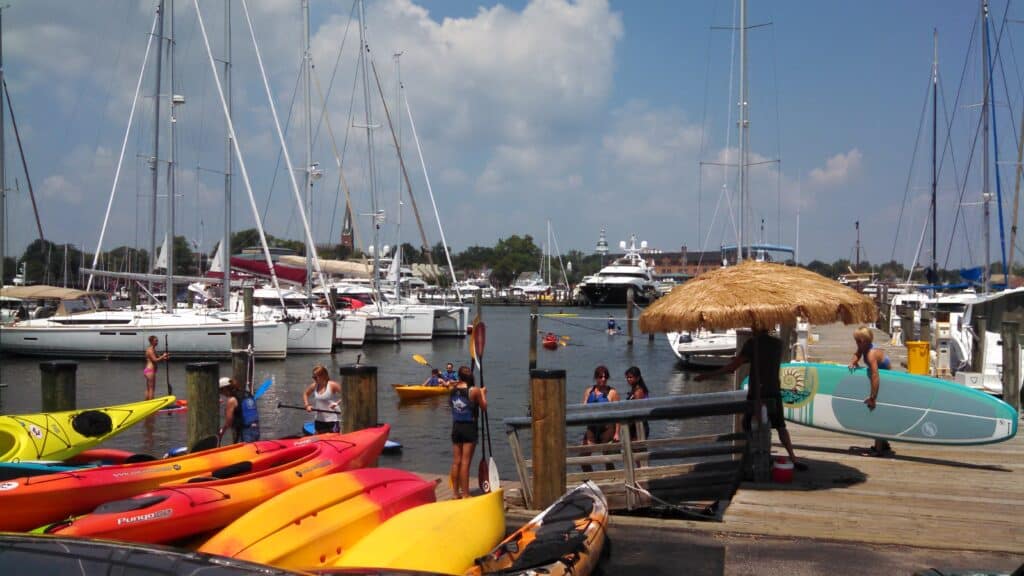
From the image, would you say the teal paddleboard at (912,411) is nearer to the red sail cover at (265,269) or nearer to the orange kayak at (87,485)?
the orange kayak at (87,485)

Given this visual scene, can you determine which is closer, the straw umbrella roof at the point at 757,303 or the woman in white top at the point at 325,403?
the straw umbrella roof at the point at 757,303

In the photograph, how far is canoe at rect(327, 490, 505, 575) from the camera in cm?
703

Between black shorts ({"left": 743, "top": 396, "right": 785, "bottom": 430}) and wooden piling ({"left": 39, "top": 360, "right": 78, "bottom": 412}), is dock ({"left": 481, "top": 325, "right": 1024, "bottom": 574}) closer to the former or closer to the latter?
black shorts ({"left": 743, "top": 396, "right": 785, "bottom": 430})

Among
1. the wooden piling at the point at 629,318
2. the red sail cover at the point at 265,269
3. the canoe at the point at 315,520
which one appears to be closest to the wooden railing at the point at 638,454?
the canoe at the point at 315,520

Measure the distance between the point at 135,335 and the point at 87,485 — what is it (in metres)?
30.2

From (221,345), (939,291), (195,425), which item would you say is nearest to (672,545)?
(195,425)

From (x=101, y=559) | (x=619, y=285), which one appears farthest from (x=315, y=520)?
(x=619, y=285)

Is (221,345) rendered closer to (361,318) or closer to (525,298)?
(361,318)

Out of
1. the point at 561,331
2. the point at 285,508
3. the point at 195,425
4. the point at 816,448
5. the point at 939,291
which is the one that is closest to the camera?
the point at 285,508

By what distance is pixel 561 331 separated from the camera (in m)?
64.2

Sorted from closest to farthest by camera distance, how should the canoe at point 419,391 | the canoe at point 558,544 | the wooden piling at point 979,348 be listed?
the canoe at point 558,544 < the wooden piling at point 979,348 < the canoe at point 419,391

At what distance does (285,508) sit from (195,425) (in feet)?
17.3

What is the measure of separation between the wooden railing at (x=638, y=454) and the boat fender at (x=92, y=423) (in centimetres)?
582

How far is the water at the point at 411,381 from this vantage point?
18.2 metres
